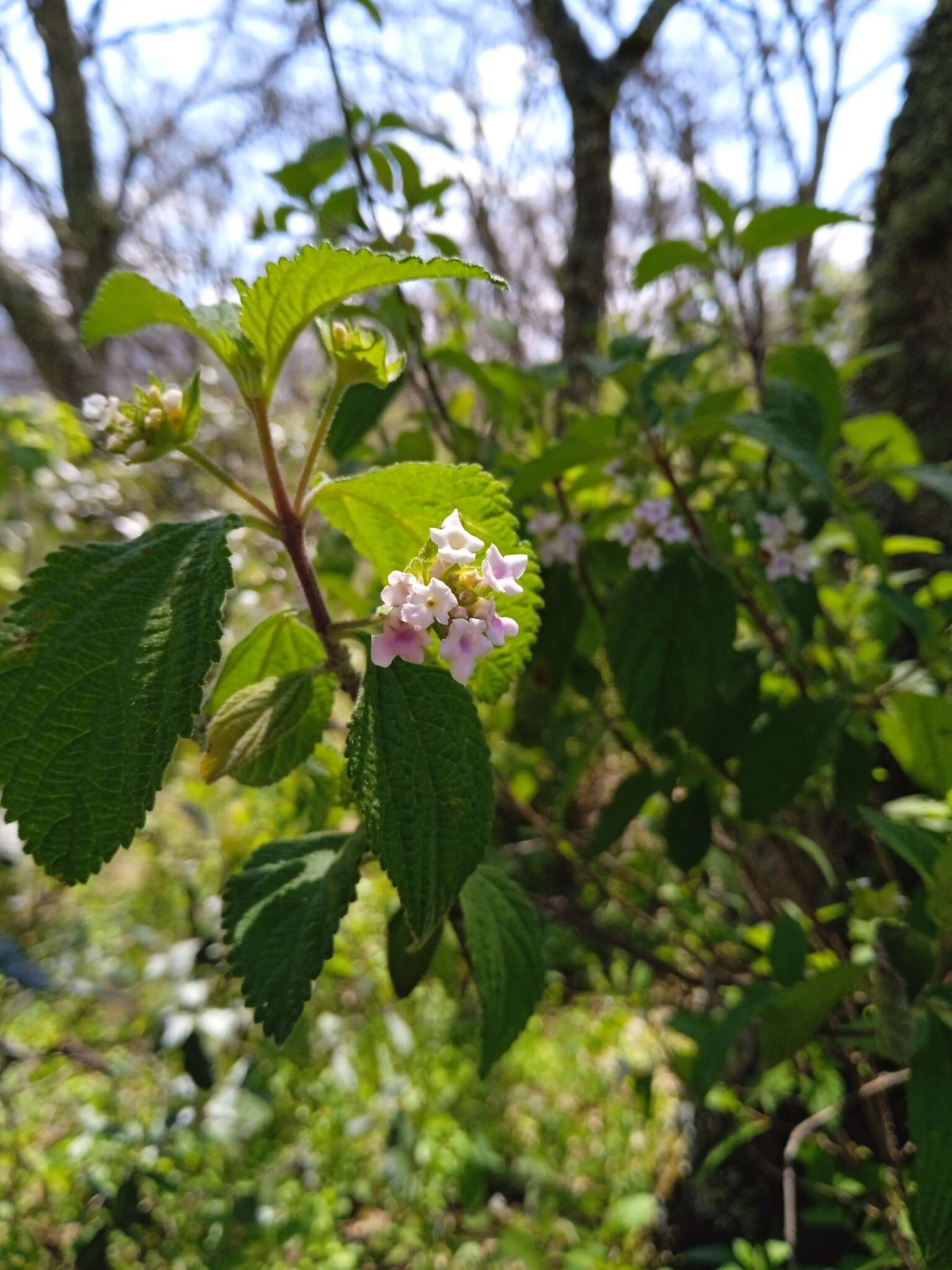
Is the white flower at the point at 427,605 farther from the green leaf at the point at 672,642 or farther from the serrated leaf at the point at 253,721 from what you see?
the green leaf at the point at 672,642

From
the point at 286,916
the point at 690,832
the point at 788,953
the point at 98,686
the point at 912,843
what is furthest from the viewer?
the point at 690,832

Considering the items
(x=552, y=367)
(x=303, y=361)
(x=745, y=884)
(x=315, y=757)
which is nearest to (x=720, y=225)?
(x=552, y=367)

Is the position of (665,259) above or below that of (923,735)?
above

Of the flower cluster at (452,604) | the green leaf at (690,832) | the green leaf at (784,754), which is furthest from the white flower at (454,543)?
the green leaf at (690,832)

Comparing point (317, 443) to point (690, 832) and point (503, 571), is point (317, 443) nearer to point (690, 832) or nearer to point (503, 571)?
point (503, 571)

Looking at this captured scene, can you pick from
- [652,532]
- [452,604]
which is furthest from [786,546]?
[452,604]

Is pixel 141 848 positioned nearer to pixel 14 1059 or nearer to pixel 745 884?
pixel 14 1059
